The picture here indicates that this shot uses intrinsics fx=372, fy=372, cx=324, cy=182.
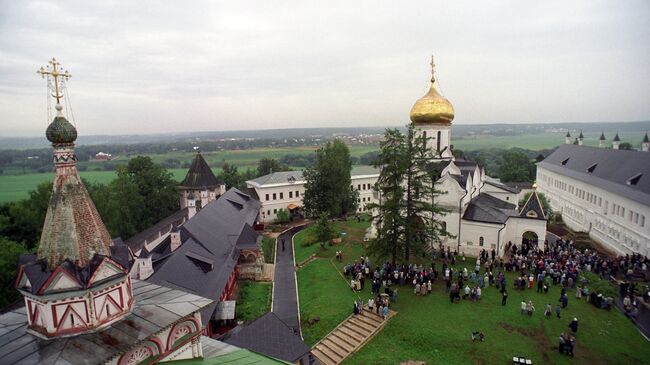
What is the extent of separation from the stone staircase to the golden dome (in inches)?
693

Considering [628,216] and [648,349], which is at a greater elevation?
[628,216]

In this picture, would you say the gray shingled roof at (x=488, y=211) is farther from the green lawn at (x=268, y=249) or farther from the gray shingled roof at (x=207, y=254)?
the gray shingled roof at (x=207, y=254)

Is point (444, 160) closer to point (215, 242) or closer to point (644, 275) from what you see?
point (644, 275)

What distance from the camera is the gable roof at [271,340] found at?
13.6 m

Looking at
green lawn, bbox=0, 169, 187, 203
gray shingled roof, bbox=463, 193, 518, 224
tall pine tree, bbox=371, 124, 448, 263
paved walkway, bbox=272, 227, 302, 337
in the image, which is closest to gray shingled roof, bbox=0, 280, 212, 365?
paved walkway, bbox=272, 227, 302, 337

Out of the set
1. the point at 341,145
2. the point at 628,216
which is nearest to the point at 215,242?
the point at 341,145

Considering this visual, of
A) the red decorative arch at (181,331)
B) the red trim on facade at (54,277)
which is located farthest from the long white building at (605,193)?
the red trim on facade at (54,277)

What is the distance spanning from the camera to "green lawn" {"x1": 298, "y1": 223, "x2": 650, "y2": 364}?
643 inches

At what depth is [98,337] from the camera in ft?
29.0

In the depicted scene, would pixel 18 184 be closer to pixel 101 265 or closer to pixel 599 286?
pixel 101 265

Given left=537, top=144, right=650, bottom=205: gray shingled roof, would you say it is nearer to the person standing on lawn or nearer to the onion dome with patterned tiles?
the person standing on lawn

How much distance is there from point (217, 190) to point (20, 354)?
3813 cm

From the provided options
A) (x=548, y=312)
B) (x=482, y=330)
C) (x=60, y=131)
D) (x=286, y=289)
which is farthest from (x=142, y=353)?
(x=548, y=312)

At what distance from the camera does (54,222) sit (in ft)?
30.4
